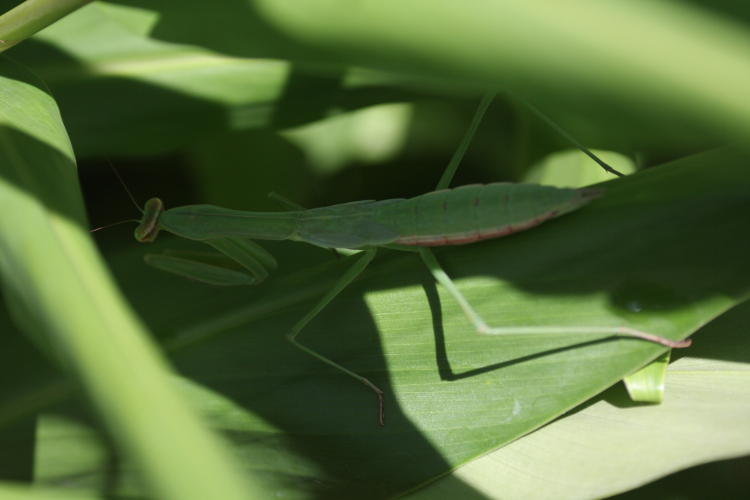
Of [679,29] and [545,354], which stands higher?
[679,29]

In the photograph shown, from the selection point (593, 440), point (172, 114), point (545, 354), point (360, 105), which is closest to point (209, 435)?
point (545, 354)

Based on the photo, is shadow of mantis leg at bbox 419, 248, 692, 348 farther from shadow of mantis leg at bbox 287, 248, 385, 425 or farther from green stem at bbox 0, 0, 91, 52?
green stem at bbox 0, 0, 91, 52

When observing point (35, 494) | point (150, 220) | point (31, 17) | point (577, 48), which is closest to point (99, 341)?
point (35, 494)

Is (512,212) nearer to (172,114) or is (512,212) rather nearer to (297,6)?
(172,114)

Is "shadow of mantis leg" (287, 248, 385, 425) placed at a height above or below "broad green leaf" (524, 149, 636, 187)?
below

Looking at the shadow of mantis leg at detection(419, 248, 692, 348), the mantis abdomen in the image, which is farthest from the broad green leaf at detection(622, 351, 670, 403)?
the mantis abdomen

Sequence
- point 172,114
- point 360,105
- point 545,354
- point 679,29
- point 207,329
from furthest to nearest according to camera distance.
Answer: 1. point 360,105
2. point 172,114
3. point 207,329
4. point 545,354
5. point 679,29

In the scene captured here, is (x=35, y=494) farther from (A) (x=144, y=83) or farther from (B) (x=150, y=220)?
(A) (x=144, y=83)
